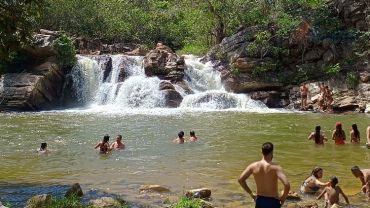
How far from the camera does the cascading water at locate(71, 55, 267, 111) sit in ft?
103

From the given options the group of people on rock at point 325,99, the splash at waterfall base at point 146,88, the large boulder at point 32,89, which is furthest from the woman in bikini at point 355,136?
the large boulder at point 32,89

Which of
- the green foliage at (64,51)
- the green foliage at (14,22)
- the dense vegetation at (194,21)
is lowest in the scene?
the green foliage at (14,22)

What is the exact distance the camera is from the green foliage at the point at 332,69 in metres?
31.0

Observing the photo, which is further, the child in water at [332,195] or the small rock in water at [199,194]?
the small rock in water at [199,194]

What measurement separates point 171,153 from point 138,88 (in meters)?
16.9

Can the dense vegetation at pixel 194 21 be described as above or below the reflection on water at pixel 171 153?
above

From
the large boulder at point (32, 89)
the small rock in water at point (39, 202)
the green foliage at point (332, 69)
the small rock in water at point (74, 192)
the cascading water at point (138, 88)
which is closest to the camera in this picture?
the small rock in water at point (39, 202)

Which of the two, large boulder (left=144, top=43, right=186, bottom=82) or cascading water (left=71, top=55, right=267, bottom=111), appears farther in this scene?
large boulder (left=144, top=43, right=186, bottom=82)

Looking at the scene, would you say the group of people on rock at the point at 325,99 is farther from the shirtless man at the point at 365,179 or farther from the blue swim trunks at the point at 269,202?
the blue swim trunks at the point at 269,202

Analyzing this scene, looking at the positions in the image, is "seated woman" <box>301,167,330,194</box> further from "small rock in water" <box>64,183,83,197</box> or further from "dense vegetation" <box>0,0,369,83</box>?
"dense vegetation" <box>0,0,369,83</box>

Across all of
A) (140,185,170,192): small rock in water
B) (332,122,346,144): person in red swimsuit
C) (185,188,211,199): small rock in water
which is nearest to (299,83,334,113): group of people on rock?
(332,122,346,144): person in red swimsuit

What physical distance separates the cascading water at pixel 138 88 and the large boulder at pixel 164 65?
69 centimetres

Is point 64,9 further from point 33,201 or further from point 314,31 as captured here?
A: point 33,201

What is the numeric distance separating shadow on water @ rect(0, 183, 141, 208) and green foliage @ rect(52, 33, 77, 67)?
2318 centimetres
